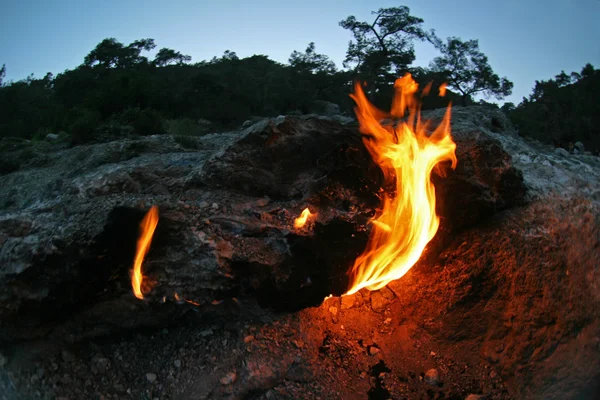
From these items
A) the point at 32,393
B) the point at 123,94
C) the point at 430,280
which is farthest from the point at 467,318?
the point at 123,94

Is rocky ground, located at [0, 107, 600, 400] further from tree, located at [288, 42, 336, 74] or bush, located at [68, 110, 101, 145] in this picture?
tree, located at [288, 42, 336, 74]

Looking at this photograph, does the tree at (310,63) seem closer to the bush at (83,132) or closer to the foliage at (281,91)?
the foliage at (281,91)

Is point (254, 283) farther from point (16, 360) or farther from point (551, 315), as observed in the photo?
point (551, 315)

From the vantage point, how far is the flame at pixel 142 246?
3051 millimetres

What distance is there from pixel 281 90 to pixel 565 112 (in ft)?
46.8

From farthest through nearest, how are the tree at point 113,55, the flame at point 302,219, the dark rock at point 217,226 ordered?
the tree at point 113,55 → the flame at point 302,219 → the dark rock at point 217,226

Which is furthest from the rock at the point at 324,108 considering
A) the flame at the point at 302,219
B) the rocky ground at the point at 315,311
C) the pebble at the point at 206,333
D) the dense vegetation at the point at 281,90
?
the pebble at the point at 206,333

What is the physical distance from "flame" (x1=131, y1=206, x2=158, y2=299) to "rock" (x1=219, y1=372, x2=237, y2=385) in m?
0.78

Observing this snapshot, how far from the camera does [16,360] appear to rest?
3133mm

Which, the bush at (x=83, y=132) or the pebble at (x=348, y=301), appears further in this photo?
the bush at (x=83, y=132)

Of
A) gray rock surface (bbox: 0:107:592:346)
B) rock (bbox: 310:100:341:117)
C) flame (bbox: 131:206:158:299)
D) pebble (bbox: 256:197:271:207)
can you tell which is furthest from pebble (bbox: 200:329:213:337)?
rock (bbox: 310:100:341:117)

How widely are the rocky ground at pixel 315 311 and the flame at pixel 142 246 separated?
10 centimetres

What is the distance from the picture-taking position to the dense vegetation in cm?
1347

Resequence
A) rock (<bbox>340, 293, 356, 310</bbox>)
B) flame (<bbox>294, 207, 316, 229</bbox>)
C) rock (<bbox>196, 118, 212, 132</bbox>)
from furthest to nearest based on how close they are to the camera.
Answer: rock (<bbox>196, 118, 212, 132</bbox>) < rock (<bbox>340, 293, 356, 310</bbox>) < flame (<bbox>294, 207, 316, 229</bbox>)
